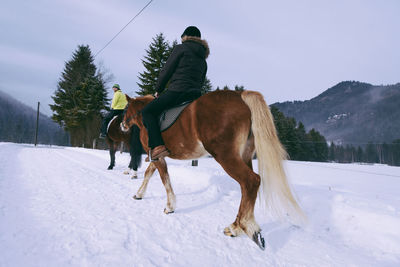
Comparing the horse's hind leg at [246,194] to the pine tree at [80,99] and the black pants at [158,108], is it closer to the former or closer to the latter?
the black pants at [158,108]

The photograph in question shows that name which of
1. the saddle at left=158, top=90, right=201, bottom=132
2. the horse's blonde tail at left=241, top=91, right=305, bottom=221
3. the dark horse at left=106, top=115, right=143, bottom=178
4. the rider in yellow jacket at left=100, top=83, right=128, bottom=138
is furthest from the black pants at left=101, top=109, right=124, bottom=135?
the horse's blonde tail at left=241, top=91, right=305, bottom=221

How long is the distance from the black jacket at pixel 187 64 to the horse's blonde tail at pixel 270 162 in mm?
1051

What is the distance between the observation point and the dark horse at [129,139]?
5.80m

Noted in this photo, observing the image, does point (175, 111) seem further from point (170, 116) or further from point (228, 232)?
point (228, 232)

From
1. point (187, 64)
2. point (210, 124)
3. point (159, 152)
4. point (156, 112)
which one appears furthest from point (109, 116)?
point (210, 124)

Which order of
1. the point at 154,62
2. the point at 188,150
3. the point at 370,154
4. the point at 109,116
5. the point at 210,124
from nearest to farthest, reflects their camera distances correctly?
the point at 210,124 < the point at 188,150 < the point at 109,116 < the point at 154,62 < the point at 370,154

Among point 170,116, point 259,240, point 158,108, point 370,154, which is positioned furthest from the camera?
point 370,154

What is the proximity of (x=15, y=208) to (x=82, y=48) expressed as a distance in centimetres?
4093

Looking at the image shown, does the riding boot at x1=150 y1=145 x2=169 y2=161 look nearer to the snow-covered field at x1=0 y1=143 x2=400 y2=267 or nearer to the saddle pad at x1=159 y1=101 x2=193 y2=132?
the saddle pad at x1=159 y1=101 x2=193 y2=132

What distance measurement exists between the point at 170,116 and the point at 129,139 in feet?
14.0

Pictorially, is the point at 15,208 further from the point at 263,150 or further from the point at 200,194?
the point at 263,150

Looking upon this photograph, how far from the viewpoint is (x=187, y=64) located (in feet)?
9.59

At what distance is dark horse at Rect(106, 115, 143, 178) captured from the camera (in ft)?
19.0

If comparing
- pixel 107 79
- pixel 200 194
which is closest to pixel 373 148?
pixel 107 79
